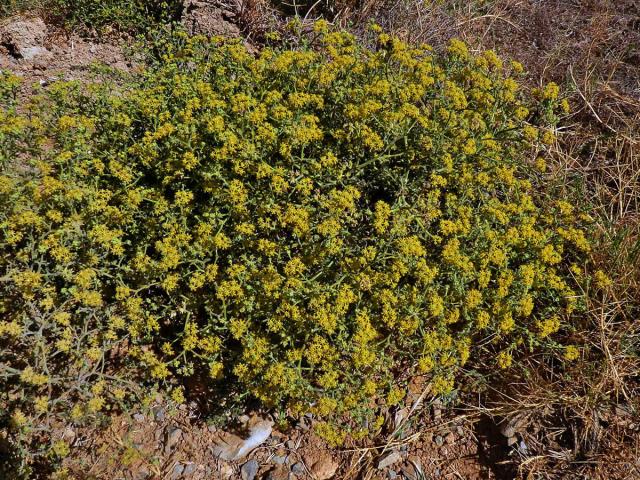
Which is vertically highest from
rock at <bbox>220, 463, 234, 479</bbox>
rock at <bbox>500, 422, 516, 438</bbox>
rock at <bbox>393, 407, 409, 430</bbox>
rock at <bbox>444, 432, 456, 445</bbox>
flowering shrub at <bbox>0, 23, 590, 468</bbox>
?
flowering shrub at <bbox>0, 23, 590, 468</bbox>

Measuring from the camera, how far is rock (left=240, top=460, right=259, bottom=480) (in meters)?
3.23


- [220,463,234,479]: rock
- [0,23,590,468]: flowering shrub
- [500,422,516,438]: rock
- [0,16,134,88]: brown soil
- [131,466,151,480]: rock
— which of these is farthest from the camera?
[0,16,134,88]: brown soil

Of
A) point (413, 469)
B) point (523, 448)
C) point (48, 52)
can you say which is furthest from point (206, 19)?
point (523, 448)

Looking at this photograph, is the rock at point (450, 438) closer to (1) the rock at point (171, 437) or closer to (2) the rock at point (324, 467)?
(2) the rock at point (324, 467)

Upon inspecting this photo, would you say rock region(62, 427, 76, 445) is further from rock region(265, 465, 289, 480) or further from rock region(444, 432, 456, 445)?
rock region(444, 432, 456, 445)

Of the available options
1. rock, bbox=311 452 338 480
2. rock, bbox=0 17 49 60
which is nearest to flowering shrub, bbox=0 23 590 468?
rock, bbox=311 452 338 480

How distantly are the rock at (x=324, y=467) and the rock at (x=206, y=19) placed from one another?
13.9 feet

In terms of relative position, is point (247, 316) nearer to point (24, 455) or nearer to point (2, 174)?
point (24, 455)

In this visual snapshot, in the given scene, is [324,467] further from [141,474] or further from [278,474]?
[141,474]

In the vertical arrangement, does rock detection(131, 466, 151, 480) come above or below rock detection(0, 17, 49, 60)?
below

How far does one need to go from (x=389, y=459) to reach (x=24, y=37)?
17.3 ft

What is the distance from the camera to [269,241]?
3.10 m

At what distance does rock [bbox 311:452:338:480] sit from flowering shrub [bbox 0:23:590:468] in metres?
0.35

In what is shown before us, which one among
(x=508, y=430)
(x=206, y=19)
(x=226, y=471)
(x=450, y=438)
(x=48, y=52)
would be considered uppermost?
(x=206, y=19)
